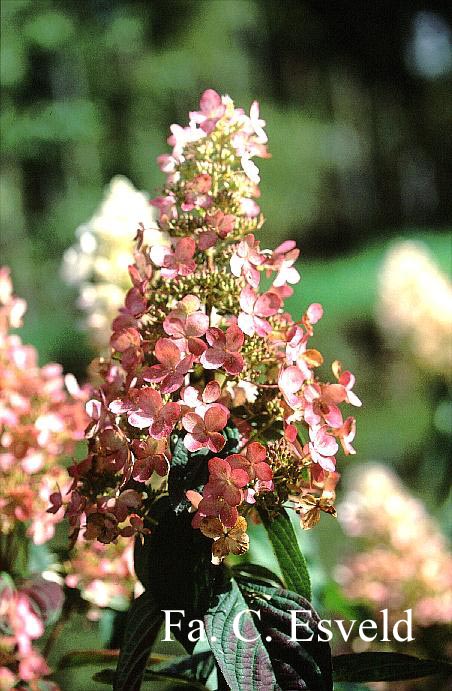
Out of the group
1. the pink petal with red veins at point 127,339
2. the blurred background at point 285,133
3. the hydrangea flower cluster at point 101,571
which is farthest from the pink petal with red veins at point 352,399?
the blurred background at point 285,133

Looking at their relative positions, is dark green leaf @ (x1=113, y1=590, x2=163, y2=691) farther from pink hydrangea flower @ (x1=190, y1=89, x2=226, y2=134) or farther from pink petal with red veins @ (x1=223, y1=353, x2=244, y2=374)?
pink hydrangea flower @ (x1=190, y1=89, x2=226, y2=134)

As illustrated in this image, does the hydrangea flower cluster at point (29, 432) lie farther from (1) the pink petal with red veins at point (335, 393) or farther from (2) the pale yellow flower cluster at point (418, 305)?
(2) the pale yellow flower cluster at point (418, 305)

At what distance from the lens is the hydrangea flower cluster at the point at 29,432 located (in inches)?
20.8

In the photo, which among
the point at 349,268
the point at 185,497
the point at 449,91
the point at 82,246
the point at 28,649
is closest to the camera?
the point at 185,497

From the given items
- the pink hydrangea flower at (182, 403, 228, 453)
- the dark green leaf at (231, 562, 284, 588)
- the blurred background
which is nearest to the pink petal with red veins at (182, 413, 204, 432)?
the pink hydrangea flower at (182, 403, 228, 453)

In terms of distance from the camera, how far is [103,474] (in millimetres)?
424

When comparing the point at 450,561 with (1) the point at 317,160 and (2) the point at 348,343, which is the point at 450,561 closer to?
(2) the point at 348,343

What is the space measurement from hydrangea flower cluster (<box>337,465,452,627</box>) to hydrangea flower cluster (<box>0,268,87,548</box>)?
1.07 ft

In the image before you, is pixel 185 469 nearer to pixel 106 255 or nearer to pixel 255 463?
pixel 255 463

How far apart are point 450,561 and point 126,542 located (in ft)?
1.44

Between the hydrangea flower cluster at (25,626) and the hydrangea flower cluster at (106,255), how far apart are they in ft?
0.91

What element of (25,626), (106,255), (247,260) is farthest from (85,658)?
(106,255)

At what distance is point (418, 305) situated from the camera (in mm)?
1562

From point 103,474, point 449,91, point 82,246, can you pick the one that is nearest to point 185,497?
point 103,474
